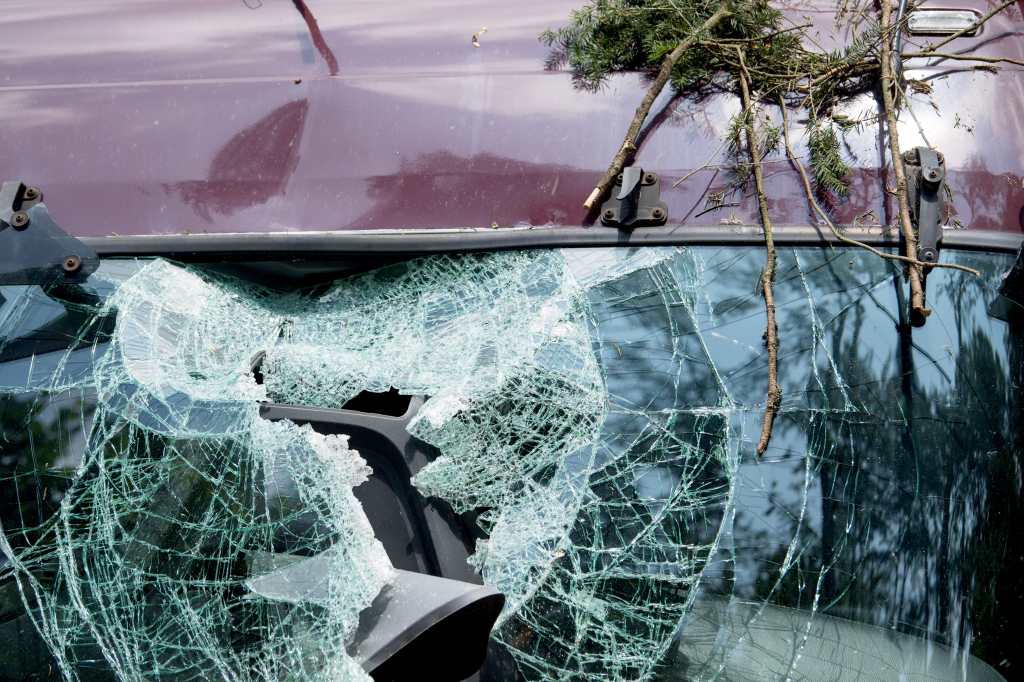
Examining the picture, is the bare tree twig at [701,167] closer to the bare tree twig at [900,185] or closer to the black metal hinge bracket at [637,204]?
the black metal hinge bracket at [637,204]

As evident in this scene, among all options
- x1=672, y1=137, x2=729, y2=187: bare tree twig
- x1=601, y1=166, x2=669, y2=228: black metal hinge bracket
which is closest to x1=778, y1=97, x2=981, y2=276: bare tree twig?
x1=672, y1=137, x2=729, y2=187: bare tree twig

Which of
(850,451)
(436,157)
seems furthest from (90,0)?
(850,451)

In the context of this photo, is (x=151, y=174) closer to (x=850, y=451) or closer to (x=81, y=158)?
(x=81, y=158)

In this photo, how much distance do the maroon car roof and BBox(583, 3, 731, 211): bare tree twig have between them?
0.14ft

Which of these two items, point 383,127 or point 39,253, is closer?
point 39,253

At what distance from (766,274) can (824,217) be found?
0.18 metres

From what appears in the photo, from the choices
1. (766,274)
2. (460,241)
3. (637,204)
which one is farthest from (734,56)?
(460,241)

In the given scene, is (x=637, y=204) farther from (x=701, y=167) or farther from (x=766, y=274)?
(x=766, y=274)

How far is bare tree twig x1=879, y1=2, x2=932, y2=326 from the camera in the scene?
1.90 metres

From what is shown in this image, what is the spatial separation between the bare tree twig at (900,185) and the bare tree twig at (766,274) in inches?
9.7

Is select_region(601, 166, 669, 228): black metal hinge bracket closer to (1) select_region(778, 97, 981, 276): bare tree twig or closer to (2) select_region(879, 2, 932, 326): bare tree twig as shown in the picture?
(1) select_region(778, 97, 981, 276): bare tree twig

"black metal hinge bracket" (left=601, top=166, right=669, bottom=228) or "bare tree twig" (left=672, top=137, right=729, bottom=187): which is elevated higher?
"bare tree twig" (left=672, top=137, right=729, bottom=187)

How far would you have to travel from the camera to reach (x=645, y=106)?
215 centimetres

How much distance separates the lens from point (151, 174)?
2246 mm
